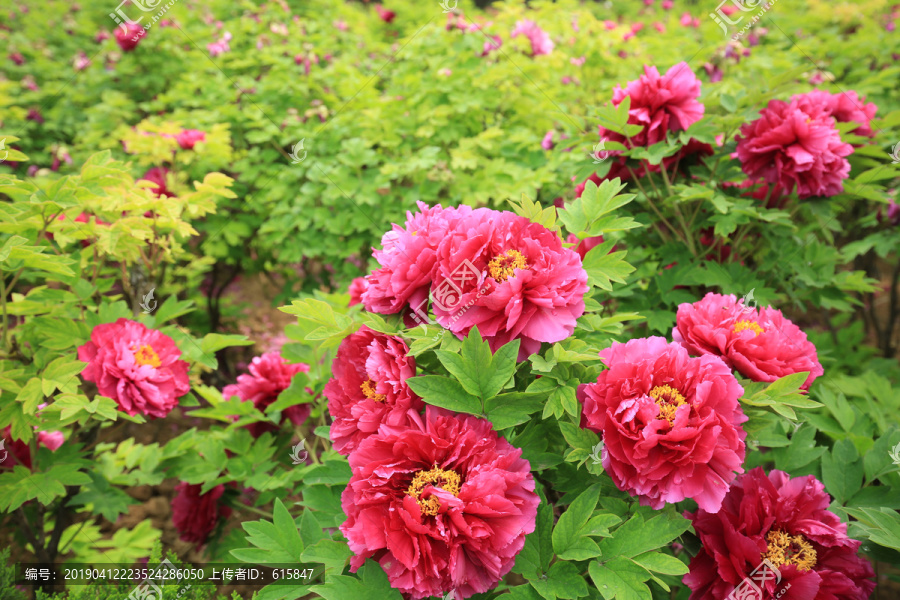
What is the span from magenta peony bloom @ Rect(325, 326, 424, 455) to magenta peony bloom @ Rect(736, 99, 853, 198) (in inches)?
61.1

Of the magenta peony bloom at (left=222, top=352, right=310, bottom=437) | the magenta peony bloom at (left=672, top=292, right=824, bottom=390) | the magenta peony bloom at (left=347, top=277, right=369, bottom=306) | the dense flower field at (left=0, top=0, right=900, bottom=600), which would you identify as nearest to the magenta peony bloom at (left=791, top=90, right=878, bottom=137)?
the dense flower field at (left=0, top=0, right=900, bottom=600)

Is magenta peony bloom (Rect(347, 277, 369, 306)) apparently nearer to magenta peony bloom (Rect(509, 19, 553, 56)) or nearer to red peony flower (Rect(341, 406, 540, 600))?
red peony flower (Rect(341, 406, 540, 600))

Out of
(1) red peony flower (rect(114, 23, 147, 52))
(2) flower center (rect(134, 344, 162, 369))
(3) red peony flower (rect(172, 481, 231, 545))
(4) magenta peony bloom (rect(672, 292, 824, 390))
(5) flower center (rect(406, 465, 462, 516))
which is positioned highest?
(1) red peony flower (rect(114, 23, 147, 52))

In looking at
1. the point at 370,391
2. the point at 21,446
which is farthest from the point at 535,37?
the point at 21,446

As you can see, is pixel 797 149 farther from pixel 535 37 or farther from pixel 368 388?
pixel 535 37

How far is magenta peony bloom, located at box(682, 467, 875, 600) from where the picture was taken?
1.32 m

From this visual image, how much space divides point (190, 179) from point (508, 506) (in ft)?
11.4

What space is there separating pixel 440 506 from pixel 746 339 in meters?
0.89

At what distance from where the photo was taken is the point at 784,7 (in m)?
5.47

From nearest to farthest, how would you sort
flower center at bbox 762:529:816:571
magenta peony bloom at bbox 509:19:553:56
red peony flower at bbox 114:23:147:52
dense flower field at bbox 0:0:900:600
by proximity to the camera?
dense flower field at bbox 0:0:900:600, flower center at bbox 762:529:816:571, magenta peony bloom at bbox 509:19:553:56, red peony flower at bbox 114:23:147:52

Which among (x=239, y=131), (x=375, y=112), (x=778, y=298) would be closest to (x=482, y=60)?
(x=375, y=112)

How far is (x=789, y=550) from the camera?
1393 millimetres

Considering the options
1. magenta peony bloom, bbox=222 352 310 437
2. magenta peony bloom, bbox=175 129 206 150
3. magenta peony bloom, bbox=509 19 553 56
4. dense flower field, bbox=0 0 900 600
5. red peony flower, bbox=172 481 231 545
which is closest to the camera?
dense flower field, bbox=0 0 900 600

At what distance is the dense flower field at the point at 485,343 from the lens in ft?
4.05
